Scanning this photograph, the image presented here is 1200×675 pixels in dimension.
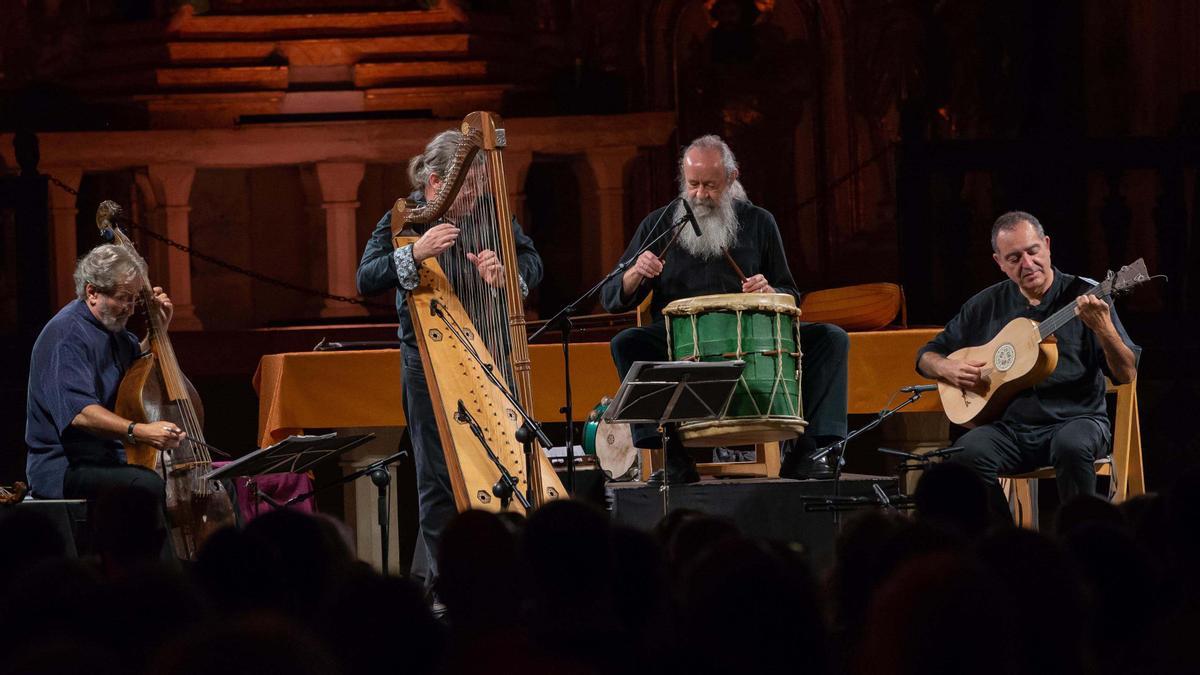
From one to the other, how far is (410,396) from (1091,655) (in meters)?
4.34

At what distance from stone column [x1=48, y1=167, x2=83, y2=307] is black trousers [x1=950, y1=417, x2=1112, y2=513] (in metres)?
6.94

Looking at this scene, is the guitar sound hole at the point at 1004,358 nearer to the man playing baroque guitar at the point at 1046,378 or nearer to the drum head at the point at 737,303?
the man playing baroque guitar at the point at 1046,378

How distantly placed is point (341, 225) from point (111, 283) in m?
5.22

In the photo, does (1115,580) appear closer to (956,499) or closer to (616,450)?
(956,499)

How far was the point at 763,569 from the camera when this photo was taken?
2.93 metres

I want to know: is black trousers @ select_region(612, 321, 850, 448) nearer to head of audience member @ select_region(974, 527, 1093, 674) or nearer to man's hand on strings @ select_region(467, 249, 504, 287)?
man's hand on strings @ select_region(467, 249, 504, 287)

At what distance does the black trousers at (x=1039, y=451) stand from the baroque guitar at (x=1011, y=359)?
4.6 inches

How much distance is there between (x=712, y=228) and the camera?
24.4 ft

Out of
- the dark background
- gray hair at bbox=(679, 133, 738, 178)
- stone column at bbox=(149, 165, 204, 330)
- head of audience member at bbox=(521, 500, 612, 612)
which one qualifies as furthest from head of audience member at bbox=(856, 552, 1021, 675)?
stone column at bbox=(149, 165, 204, 330)

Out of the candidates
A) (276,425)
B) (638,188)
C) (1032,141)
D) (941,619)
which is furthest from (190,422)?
(638,188)

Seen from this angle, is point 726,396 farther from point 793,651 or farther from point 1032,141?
point 1032,141

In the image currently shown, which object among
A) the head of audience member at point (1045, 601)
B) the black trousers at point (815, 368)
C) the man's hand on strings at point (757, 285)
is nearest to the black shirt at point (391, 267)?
the black trousers at point (815, 368)

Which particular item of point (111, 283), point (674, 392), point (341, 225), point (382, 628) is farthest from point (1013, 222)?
point (341, 225)

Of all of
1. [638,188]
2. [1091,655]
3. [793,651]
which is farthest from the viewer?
[638,188]
